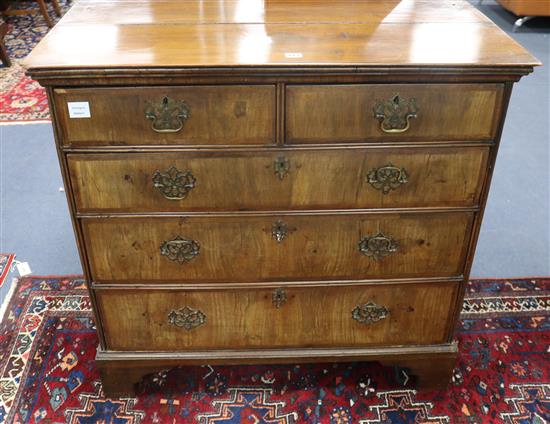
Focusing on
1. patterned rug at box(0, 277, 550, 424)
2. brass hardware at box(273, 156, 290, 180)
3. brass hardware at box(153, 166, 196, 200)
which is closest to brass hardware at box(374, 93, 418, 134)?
brass hardware at box(273, 156, 290, 180)

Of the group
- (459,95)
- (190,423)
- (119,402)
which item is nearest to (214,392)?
(190,423)

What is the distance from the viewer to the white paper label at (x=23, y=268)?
7.15 feet

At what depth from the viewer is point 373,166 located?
1.34 meters

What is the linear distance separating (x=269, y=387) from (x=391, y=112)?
983 mm

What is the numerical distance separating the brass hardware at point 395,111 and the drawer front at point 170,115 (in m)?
0.24

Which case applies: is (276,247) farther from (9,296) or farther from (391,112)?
(9,296)

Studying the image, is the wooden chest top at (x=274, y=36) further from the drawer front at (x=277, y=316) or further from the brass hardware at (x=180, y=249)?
the drawer front at (x=277, y=316)

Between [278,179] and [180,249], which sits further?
[180,249]

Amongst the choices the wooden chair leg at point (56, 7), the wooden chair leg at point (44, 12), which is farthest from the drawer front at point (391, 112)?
the wooden chair leg at point (56, 7)

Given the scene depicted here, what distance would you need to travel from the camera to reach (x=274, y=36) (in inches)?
52.3

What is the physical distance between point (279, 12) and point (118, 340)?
40.3 inches

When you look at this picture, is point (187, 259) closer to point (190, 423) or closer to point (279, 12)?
point (190, 423)

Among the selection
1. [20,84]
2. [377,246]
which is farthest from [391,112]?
[20,84]

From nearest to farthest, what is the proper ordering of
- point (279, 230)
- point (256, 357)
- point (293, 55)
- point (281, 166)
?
point (293, 55) → point (281, 166) → point (279, 230) → point (256, 357)
